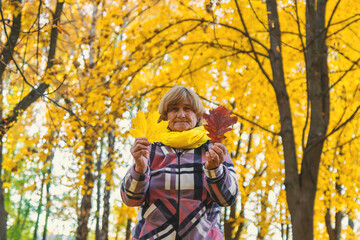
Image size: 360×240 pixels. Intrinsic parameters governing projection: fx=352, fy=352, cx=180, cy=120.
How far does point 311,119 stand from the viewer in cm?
346

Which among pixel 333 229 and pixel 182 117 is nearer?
pixel 182 117

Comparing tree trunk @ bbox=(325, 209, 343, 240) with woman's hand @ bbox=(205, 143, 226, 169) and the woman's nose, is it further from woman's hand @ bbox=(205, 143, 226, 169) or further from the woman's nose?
woman's hand @ bbox=(205, 143, 226, 169)

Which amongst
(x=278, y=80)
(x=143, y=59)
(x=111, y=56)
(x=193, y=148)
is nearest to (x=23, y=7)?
(x=111, y=56)

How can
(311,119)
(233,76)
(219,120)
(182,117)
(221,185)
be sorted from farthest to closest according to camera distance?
(233,76) → (311,119) → (182,117) → (221,185) → (219,120)

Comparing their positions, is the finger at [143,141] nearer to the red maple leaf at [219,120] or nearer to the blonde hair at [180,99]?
the red maple leaf at [219,120]

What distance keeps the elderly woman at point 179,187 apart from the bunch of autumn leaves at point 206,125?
37 mm

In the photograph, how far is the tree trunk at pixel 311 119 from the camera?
3.13 m

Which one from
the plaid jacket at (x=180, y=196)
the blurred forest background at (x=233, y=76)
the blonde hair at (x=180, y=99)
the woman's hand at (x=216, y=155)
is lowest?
the plaid jacket at (x=180, y=196)

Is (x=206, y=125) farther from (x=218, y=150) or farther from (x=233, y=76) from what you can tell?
(x=233, y=76)

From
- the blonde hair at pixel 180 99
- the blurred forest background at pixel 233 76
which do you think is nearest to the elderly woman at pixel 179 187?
the blonde hair at pixel 180 99

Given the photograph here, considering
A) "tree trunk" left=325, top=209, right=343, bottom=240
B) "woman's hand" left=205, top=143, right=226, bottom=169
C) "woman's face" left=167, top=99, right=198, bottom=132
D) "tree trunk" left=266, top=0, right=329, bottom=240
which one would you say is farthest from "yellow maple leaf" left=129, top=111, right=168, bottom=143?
"tree trunk" left=325, top=209, right=343, bottom=240

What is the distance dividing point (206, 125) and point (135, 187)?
0.49m

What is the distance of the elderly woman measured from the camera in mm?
1555

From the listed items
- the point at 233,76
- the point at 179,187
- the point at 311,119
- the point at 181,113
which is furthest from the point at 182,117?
the point at 233,76
